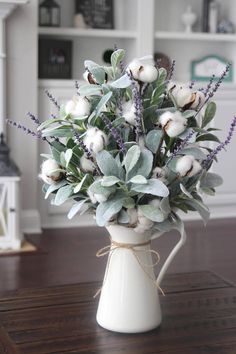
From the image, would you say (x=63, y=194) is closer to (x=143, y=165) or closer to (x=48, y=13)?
(x=143, y=165)

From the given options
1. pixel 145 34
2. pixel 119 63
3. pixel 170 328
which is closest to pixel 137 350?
pixel 170 328

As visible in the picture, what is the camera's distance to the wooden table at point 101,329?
1.33 m

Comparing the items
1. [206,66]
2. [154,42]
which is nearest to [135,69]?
[154,42]

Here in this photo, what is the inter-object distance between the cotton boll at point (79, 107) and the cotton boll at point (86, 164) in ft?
0.29

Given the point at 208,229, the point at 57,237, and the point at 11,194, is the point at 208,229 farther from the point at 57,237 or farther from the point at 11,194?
the point at 11,194

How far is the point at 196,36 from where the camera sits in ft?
15.5

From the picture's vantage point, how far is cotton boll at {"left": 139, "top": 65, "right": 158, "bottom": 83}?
4.40ft

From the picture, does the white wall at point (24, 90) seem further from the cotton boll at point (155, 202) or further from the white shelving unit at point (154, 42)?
the cotton boll at point (155, 202)

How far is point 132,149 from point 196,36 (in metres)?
3.59

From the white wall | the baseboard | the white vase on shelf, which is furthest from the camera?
the white vase on shelf

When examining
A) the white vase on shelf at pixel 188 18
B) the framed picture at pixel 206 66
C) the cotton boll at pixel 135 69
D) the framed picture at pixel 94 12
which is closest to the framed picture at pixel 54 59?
the framed picture at pixel 94 12

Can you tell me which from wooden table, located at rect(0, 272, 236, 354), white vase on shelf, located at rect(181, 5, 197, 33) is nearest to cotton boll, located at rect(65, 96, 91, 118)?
wooden table, located at rect(0, 272, 236, 354)

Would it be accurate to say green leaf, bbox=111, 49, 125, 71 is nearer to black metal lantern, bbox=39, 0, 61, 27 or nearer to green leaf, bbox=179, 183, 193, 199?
green leaf, bbox=179, 183, 193, 199

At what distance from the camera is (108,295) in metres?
1.43
